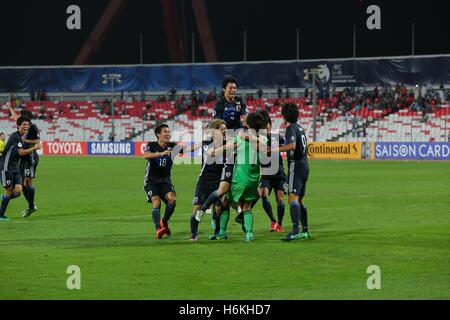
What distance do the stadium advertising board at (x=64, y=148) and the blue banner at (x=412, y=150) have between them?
23828mm

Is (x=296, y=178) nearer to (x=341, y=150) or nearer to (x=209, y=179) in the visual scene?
(x=209, y=179)

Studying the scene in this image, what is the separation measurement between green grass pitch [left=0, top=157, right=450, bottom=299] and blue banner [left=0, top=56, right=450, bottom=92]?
119ft

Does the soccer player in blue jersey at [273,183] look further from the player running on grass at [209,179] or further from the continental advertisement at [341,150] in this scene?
the continental advertisement at [341,150]

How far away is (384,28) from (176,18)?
52.6ft

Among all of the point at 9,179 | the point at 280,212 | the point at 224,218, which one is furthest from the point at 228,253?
the point at 9,179

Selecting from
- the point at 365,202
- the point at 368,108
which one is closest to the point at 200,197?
the point at 365,202

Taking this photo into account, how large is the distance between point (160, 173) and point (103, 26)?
56750mm

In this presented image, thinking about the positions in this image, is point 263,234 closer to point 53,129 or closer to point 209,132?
point 209,132

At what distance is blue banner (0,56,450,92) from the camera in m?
62.8

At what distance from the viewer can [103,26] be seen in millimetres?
72500

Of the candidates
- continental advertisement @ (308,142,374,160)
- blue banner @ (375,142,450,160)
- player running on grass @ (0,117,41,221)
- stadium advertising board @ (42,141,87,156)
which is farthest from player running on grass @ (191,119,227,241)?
stadium advertising board @ (42,141,87,156)

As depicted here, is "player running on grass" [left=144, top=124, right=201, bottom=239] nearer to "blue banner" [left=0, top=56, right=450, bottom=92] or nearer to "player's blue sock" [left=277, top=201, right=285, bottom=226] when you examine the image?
"player's blue sock" [left=277, top=201, right=285, bottom=226]

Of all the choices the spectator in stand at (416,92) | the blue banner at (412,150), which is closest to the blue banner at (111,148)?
the blue banner at (412,150)

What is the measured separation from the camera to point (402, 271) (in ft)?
41.8
